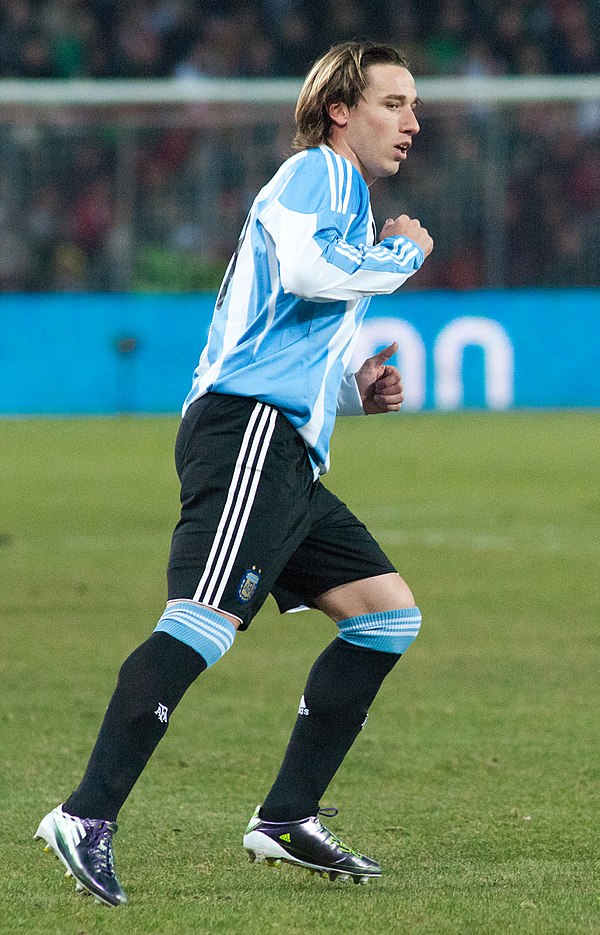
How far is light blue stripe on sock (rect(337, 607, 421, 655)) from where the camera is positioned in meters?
4.02

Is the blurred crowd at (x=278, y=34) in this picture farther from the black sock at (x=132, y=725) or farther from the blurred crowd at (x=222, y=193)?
the black sock at (x=132, y=725)

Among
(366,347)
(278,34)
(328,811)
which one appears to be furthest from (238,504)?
(278,34)

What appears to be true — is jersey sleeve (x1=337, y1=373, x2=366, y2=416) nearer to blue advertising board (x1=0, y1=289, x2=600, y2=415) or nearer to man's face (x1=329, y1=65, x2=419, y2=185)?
man's face (x1=329, y1=65, x2=419, y2=185)

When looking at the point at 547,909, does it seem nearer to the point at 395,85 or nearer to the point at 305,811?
the point at 305,811

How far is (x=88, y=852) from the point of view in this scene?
11.6ft

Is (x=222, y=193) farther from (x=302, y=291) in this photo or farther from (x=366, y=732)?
(x=302, y=291)

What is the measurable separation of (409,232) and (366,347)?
1474 cm

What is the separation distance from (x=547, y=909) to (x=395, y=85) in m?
1.99

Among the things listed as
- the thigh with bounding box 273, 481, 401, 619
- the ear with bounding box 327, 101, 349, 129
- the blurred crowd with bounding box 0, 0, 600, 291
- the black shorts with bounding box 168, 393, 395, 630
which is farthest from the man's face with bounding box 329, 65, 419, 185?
the blurred crowd with bounding box 0, 0, 600, 291

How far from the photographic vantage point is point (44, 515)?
11406 mm

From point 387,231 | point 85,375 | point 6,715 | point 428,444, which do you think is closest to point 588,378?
point 428,444

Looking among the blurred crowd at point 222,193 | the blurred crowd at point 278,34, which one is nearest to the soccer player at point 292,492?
the blurred crowd at point 222,193

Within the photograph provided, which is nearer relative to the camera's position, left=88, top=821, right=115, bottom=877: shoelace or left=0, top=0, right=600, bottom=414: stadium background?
left=88, top=821, right=115, bottom=877: shoelace

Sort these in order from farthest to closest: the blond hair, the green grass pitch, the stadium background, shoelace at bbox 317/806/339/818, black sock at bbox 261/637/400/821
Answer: the stadium background < shoelace at bbox 317/806/339/818 < black sock at bbox 261/637/400/821 < the blond hair < the green grass pitch
